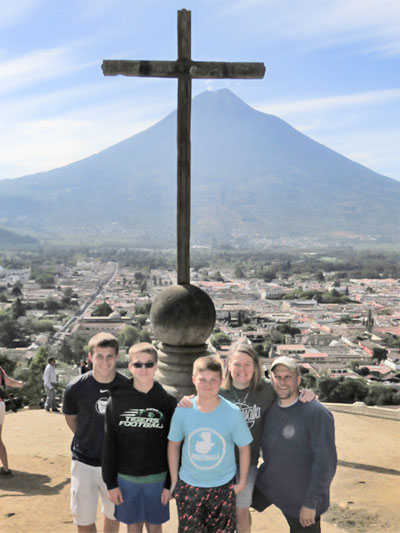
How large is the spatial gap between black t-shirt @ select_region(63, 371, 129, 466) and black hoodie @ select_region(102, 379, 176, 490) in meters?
0.24

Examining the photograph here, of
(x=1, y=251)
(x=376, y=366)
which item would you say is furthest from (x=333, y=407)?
(x=1, y=251)

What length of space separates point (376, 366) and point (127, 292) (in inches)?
1787

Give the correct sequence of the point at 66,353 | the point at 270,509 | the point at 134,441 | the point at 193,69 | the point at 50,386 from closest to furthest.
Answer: the point at 134,441 < the point at 270,509 < the point at 193,69 < the point at 50,386 < the point at 66,353

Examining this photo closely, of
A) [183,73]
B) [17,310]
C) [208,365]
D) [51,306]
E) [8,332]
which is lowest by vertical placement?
[8,332]

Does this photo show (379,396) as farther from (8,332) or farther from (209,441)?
(8,332)

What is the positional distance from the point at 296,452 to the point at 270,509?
140 centimetres

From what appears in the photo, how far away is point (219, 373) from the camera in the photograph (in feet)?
7.82

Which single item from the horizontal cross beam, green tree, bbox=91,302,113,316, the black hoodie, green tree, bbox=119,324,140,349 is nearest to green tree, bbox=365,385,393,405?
the horizontal cross beam

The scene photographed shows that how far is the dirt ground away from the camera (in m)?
3.41

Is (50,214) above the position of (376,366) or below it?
above

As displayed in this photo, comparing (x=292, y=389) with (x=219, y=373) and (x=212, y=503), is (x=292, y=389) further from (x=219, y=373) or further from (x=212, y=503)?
(x=212, y=503)

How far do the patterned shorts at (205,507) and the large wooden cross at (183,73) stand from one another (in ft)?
7.63

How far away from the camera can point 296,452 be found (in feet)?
8.24

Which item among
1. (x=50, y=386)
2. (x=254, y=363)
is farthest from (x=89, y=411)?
(x=50, y=386)
